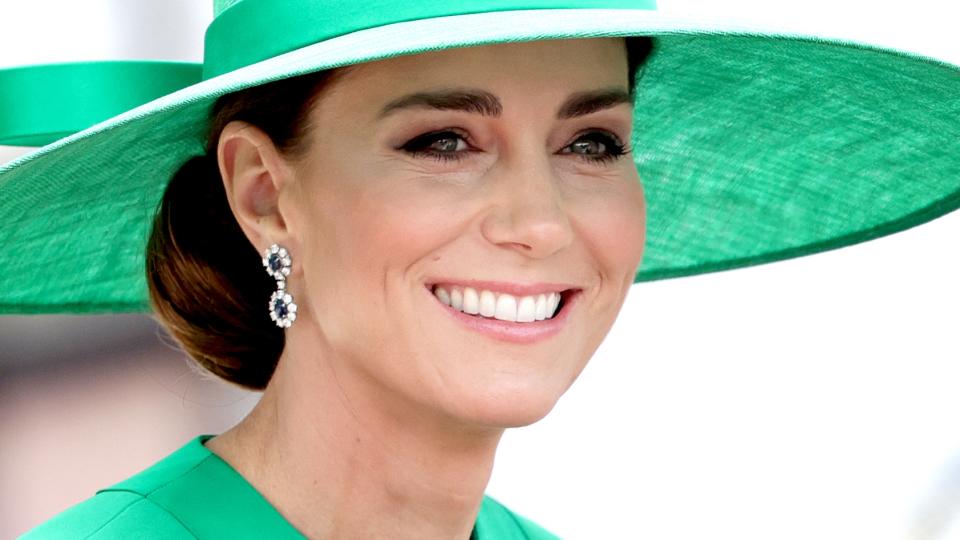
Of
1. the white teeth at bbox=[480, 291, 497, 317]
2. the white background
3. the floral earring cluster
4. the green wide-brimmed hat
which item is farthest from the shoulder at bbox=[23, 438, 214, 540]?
the white background

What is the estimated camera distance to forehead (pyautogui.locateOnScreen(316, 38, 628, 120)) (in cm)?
201

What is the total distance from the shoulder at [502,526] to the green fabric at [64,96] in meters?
0.78

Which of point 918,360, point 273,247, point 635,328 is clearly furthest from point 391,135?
point 918,360

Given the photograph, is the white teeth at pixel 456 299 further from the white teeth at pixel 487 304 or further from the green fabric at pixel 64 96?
the green fabric at pixel 64 96

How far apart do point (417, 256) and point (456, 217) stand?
A: 6cm

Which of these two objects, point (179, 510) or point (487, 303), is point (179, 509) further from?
point (487, 303)

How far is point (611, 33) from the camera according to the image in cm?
176

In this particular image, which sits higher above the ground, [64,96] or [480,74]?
[480,74]

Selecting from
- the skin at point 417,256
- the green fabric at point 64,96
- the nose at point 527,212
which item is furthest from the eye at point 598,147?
the green fabric at point 64,96

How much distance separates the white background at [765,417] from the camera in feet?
14.0

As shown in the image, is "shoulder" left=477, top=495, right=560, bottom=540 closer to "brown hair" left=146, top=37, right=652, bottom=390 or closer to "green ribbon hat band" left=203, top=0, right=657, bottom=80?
"brown hair" left=146, top=37, right=652, bottom=390

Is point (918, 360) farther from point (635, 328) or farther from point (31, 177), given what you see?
point (31, 177)

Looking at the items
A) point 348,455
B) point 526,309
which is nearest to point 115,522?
point 348,455

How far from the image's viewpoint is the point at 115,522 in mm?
2111
